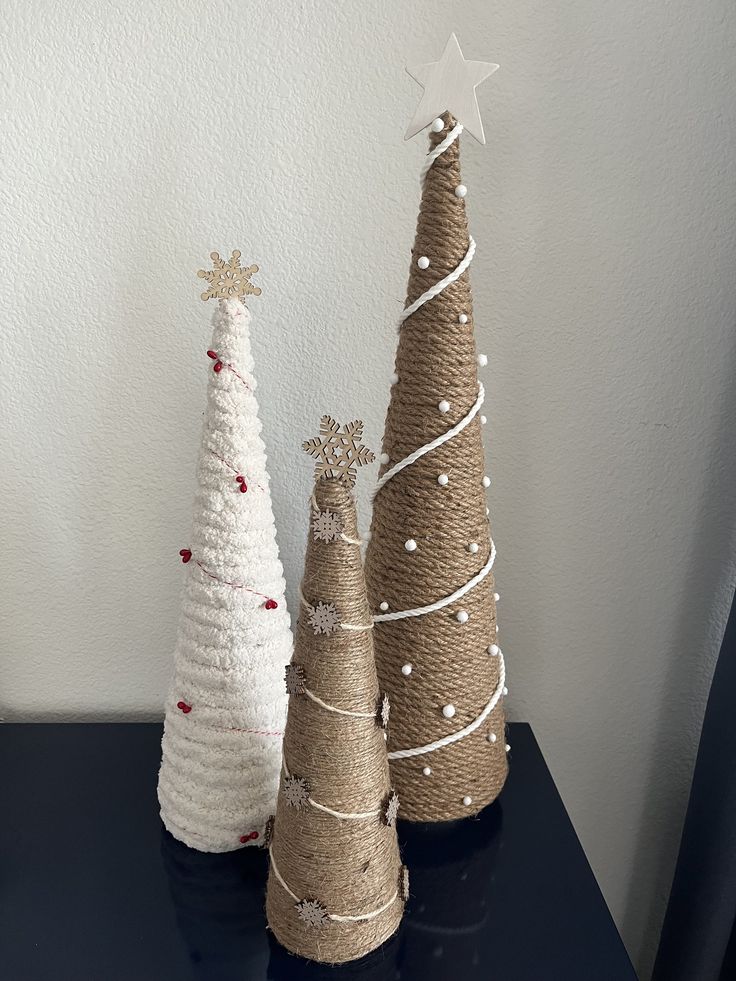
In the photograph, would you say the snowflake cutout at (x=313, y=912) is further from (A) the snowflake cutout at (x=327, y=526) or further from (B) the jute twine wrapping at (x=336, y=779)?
(A) the snowflake cutout at (x=327, y=526)

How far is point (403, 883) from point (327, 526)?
0.30m

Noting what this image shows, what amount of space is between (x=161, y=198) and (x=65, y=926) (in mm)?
612

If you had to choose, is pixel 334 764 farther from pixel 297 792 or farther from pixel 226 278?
pixel 226 278

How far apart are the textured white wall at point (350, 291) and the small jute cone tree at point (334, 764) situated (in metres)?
0.29

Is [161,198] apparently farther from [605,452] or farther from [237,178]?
[605,452]

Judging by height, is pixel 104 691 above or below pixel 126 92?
below

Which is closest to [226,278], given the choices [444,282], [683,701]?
[444,282]

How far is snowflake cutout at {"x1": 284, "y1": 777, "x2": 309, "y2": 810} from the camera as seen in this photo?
1.76ft

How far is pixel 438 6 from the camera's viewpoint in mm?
692

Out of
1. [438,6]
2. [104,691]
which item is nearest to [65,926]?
[104,691]

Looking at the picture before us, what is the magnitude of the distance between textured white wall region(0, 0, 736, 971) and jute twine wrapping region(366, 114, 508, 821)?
0.16 m

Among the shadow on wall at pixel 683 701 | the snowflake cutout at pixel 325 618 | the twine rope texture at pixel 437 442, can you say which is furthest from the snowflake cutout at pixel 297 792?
the shadow on wall at pixel 683 701

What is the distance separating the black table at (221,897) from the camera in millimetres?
567

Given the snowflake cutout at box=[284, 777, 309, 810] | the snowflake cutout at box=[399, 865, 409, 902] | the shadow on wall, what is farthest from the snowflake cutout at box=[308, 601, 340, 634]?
the shadow on wall
